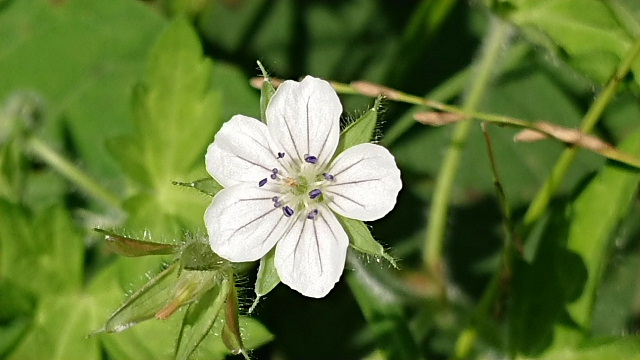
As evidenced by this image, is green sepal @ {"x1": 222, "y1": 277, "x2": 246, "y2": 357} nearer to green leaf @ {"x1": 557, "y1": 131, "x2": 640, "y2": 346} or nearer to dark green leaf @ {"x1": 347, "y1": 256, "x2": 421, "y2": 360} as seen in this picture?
dark green leaf @ {"x1": 347, "y1": 256, "x2": 421, "y2": 360}

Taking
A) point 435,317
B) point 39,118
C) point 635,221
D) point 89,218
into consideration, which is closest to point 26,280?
point 89,218

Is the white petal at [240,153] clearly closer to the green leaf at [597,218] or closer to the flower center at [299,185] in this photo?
the flower center at [299,185]

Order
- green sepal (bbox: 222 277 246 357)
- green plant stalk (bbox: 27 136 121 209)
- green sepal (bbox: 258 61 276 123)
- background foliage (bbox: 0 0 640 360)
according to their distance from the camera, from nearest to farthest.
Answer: green sepal (bbox: 222 277 246 357)
green sepal (bbox: 258 61 276 123)
background foliage (bbox: 0 0 640 360)
green plant stalk (bbox: 27 136 121 209)

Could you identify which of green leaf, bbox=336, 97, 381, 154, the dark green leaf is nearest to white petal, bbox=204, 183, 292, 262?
green leaf, bbox=336, 97, 381, 154

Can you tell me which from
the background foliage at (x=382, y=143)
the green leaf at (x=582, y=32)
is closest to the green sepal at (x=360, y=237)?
the background foliage at (x=382, y=143)

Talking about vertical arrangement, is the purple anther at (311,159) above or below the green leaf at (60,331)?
above

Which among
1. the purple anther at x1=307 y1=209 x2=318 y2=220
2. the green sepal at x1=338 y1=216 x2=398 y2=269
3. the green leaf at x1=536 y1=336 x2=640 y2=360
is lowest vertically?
the green leaf at x1=536 y1=336 x2=640 y2=360
